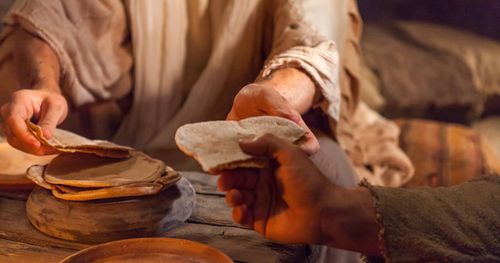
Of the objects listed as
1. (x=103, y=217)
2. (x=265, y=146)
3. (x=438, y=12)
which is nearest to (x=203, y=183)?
(x=103, y=217)

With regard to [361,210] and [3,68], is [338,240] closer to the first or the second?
[361,210]

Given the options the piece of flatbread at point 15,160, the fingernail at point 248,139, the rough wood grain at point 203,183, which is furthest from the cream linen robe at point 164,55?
the fingernail at point 248,139

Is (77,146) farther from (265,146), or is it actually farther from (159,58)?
(159,58)

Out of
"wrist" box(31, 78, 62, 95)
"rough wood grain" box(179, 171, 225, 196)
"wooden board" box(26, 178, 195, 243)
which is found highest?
"wrist" box(31, 78, 62, 95)

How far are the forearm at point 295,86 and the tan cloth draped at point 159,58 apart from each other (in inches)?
6.1

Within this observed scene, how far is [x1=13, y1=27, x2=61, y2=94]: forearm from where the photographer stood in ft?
5.64

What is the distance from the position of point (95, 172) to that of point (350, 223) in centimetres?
53

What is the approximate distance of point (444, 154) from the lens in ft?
9.04

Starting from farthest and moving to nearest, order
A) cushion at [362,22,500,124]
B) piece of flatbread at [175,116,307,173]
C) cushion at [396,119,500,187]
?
cushion at [362,22,500,124], cushion at [396,119,500,187], piece of flatbread at [175,116,307,173]

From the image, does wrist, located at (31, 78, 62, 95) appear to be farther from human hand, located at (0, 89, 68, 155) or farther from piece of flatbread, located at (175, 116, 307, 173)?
piece of flatbread, located at (175, 116, 307, 173)

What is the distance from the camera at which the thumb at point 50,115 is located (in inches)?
57.3

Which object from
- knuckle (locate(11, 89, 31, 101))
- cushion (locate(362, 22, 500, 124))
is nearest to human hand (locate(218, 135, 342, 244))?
knuckle (locate(11, 89, 31, 101))

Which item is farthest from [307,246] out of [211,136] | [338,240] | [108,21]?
[108,21]

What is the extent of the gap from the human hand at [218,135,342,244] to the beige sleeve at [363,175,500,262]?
0.35ft
